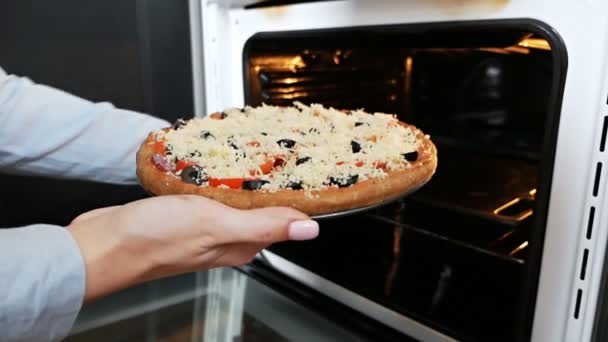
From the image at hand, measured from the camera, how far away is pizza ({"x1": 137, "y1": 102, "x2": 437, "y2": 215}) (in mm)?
512

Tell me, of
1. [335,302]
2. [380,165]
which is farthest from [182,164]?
[335,302]

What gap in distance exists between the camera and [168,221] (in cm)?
44

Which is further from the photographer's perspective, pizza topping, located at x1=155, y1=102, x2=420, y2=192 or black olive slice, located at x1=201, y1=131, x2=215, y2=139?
black olive slice, located at x1=201, y1=131, x2=215, y2=139

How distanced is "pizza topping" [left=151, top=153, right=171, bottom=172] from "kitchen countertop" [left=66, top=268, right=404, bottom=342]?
0.44m

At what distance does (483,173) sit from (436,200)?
8.2 inches

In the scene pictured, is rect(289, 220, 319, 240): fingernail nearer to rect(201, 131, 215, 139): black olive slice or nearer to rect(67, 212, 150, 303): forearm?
rect(67, 212, 150, 303): forearm

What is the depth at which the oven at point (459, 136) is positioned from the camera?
22.2 inches

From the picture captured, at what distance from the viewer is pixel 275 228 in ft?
1.47

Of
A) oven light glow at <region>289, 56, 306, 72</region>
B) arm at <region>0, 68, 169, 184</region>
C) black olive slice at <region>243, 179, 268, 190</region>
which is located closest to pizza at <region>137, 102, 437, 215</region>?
black olive slice at <region>243, 179, 268, 190</region>

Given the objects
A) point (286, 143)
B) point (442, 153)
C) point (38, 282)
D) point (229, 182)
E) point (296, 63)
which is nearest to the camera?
point (38, 282)

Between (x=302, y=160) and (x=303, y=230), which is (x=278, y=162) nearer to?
(x=302, y=160)

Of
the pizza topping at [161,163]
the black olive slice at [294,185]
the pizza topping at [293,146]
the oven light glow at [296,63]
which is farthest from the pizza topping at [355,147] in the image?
the oven light glow at [296,63]

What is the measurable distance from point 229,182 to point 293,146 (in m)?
0.14

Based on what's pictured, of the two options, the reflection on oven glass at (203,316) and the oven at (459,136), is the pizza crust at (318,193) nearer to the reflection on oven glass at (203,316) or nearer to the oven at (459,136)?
the oven at (459,136)
